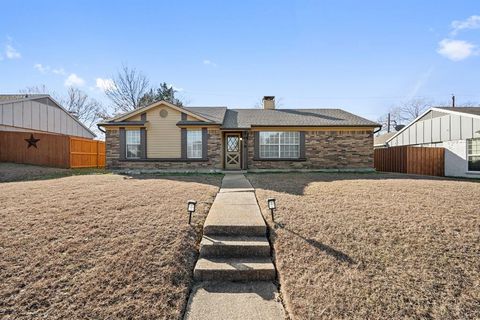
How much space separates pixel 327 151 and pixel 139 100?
85.6ft

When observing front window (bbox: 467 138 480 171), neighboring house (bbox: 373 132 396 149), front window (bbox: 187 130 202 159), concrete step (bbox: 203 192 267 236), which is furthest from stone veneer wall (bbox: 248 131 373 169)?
neighboring house (bbox: 373 132 396 149)

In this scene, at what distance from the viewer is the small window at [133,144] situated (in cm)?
1400

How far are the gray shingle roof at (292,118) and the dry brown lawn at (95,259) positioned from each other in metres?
9.33

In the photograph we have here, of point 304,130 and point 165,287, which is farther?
point 304,130

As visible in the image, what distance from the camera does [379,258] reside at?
3896mm

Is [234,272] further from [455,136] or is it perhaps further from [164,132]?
[455,136]

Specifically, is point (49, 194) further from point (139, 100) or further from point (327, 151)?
point (139, 100)

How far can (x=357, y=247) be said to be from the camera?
13.6 ft

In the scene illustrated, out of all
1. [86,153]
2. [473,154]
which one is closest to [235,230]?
[473,154]

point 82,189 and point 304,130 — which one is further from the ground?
point 304,130

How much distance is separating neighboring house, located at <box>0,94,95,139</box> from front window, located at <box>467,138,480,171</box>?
28.2 m

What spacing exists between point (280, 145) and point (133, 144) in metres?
8.06

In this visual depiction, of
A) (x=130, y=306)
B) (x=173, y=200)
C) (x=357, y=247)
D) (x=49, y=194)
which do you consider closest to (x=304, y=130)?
(x=173, y=200)

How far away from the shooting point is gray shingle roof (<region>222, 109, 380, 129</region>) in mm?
14393
